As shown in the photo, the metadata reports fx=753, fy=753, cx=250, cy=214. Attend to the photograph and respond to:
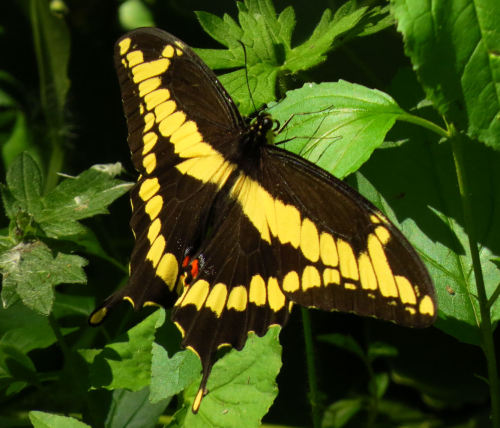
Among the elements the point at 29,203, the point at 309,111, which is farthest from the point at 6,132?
the point at 309,111

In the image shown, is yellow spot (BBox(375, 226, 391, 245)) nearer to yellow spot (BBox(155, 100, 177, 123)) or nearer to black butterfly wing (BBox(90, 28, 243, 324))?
black butterfly wing (BBox(90, 28, 243, 324))

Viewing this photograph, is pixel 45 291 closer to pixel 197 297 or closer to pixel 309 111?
pixel 197 297

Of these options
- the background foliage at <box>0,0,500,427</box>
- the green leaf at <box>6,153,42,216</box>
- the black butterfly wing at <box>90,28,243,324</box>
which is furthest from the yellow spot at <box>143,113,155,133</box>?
the green leaf at <box>6,153,42,216</box>

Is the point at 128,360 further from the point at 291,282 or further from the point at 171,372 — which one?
the point at 291,282

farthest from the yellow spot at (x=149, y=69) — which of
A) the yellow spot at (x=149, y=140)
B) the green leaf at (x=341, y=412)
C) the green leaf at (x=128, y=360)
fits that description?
the green leaf at (x=341, y=412)

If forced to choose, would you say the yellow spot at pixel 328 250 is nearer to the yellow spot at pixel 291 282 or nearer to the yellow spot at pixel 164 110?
the yellow spot at pixel 291 282

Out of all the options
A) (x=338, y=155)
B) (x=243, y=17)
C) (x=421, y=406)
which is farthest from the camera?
(x=421, y=406)

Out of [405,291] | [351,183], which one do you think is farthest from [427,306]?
[351,183]
